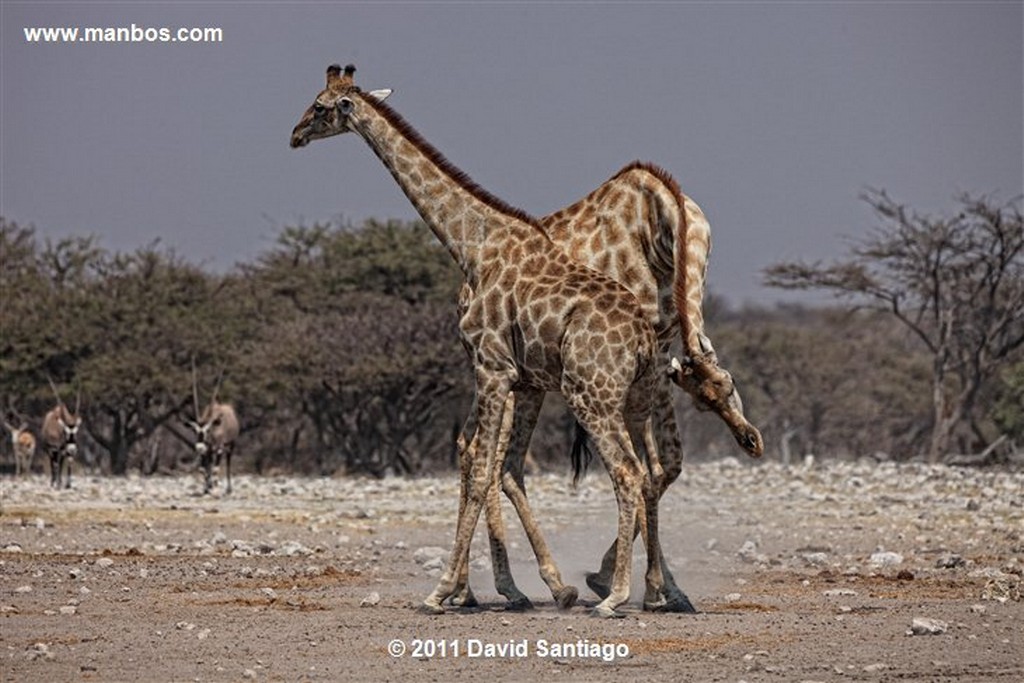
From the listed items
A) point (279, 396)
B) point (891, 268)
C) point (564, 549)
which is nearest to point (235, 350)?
point (279, 396)

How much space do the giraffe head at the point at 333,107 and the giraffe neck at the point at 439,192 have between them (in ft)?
0.25

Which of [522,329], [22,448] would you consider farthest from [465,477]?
[22,448]

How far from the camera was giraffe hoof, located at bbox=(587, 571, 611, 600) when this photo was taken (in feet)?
40.0

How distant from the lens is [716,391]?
11.0m

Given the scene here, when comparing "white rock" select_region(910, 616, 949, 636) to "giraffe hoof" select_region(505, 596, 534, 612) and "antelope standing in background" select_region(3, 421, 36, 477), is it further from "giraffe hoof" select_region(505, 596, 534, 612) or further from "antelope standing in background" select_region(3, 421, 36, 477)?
"antelope standing in background" select_region(3, 421, 36, 477)

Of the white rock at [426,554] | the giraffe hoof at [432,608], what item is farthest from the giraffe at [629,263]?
the white rock at [426,554]

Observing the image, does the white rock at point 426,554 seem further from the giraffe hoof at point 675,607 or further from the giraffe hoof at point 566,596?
the giraffe hoof at point 675,607

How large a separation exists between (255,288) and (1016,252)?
16.5 m

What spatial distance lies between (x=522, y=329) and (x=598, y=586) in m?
1.81

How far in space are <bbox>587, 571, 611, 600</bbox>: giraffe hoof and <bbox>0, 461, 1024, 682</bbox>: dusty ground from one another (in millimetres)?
176

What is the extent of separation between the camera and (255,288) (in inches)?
1710

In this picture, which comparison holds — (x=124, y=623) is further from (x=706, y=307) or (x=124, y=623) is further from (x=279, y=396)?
(x=706, y=307)

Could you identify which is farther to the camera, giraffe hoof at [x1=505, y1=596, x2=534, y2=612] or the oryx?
the oryx

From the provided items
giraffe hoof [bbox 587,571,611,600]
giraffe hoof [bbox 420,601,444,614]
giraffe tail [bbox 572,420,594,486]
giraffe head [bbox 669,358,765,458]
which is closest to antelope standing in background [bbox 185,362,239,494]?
giraffe tail [bbox 572,420,594,486]
